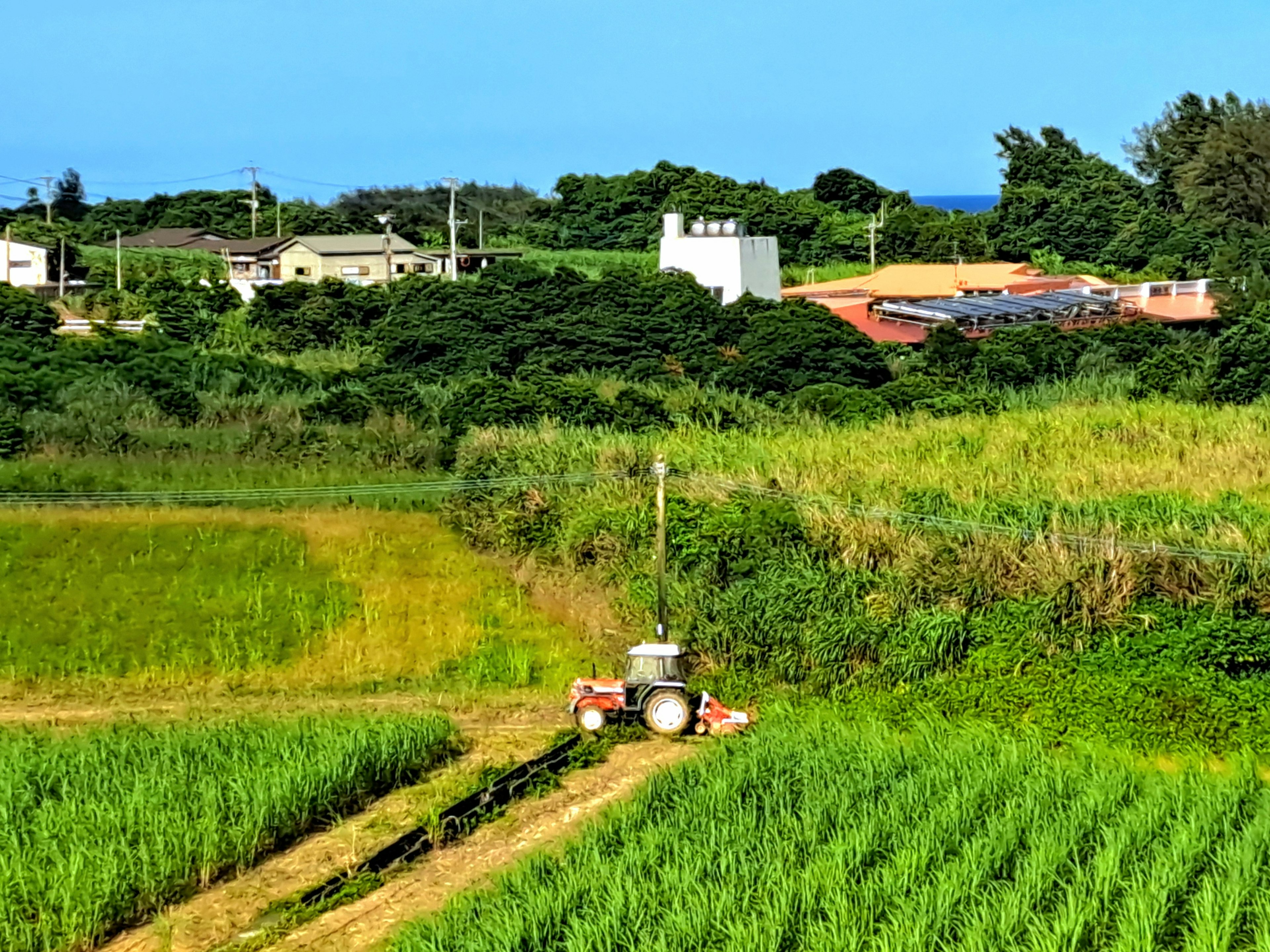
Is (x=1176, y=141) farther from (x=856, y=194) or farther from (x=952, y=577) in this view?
(x=952, y=577)

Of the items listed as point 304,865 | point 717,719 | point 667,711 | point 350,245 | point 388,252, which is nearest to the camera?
point 304,865

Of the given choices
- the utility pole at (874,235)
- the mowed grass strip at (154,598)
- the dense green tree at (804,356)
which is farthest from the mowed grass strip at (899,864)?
the utility pole at (874,235)

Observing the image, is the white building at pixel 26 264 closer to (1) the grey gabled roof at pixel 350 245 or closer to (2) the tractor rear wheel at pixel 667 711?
(1) the grey gabled roof at pixel 350 245

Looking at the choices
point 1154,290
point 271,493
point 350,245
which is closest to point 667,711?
point 271,493

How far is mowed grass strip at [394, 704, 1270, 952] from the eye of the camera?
718 cm

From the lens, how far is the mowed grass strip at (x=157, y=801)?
8219 mm

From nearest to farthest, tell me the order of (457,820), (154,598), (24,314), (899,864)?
(899,864) < (457,820) < (154,598) < (24,314)

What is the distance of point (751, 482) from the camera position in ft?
50.3

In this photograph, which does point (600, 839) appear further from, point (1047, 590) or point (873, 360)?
point (873, 360)

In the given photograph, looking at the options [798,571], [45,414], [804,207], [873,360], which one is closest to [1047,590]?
[798,571]

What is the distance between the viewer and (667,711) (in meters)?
12.1

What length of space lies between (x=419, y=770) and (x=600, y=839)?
2977mm

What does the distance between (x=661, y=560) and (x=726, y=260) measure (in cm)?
2228

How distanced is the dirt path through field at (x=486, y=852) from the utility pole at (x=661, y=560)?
1.35 meters
